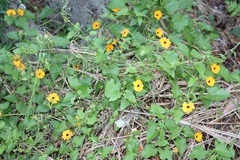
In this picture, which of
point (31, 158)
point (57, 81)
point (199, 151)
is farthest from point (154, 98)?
point (31, 158)

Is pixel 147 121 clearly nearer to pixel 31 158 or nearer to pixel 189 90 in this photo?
pixel 189 90

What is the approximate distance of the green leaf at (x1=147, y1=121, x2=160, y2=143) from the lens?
2533 mm

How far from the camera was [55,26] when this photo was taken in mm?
3367

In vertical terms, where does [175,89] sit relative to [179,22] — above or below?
below

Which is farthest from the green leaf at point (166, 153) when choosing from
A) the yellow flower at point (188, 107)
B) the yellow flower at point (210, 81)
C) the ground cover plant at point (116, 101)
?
the yellow flower at point (210, 81)

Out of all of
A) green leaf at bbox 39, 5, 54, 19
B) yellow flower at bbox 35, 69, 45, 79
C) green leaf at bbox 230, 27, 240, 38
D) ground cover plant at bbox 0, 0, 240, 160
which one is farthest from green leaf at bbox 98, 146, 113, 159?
green leaf at bbox 230, 27, 240, 38

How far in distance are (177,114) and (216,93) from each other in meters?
0.27

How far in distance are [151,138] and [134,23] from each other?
2.83 feet

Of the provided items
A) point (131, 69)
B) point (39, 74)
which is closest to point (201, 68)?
point (131, 69)

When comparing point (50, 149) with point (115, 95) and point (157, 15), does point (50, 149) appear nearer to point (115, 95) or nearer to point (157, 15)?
point (115, 95)

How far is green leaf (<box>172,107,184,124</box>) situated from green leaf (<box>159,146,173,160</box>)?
165 mm

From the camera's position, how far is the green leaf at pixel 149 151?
98.8 inches

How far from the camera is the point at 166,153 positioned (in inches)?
98.8

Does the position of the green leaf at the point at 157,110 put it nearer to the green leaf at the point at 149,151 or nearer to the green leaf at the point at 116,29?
the green leaf at the point at 149,151
